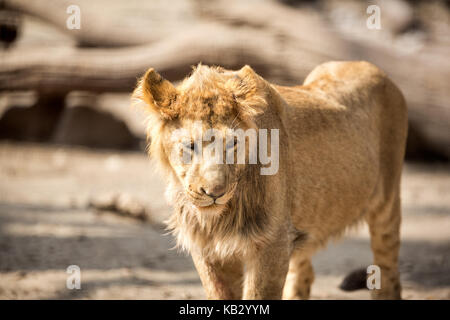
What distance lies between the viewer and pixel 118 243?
18.5ft

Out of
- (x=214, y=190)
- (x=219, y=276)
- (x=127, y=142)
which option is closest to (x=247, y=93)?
(x=214, y=190)

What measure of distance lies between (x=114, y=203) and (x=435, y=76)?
4.47 metres

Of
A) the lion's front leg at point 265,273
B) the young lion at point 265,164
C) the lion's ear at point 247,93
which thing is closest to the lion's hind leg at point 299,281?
the young lion at point 265,164

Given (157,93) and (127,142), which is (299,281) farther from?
(127,142)

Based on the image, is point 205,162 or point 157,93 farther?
point 157,93

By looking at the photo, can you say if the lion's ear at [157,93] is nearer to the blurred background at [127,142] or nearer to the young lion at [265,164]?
the young lion at [265,164]

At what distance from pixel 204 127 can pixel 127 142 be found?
Answer: 755 cm

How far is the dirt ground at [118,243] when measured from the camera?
468 cm

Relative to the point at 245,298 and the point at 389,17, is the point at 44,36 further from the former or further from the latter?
the point at 245,298

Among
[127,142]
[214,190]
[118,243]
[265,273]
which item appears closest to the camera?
[214,190]

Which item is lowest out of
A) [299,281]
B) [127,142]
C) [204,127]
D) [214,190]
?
[127,142]

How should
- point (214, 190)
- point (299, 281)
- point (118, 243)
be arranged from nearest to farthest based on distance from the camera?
1. point (214, 190)
2. point (299, 281)
3. point (118, 243)
